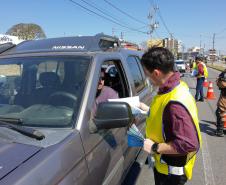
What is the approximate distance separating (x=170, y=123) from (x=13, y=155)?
3.71 feet

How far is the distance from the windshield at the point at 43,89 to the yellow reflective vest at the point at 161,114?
1.97ft

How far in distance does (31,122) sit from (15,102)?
0.46m

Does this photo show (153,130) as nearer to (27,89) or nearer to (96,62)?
(96,62)

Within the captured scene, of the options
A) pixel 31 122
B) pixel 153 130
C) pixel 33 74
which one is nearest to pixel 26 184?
pixel 31 122

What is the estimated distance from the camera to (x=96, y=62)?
299 cm

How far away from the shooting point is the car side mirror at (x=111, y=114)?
2.50 m

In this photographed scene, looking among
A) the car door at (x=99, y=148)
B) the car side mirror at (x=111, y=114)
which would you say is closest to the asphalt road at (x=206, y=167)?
the car door at (x=99, y=148)

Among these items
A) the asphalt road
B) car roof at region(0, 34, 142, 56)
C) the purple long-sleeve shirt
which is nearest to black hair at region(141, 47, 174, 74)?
the purple long-sleeve shirt

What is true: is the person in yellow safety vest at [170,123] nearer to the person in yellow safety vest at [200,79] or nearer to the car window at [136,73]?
the car window at [136,73]

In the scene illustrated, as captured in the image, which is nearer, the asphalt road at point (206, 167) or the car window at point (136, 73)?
the car window at point (136, 73)

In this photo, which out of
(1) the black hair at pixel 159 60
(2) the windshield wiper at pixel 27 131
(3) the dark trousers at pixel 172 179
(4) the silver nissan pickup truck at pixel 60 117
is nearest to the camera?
(4) the silver nissan pickup truck at pixel 60 117

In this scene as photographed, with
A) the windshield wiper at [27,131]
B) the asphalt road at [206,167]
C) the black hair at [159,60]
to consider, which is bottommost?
the asphalt road at [206,167]

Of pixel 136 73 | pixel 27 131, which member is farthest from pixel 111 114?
pixel 136 73

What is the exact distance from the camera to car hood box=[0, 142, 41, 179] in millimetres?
1780
